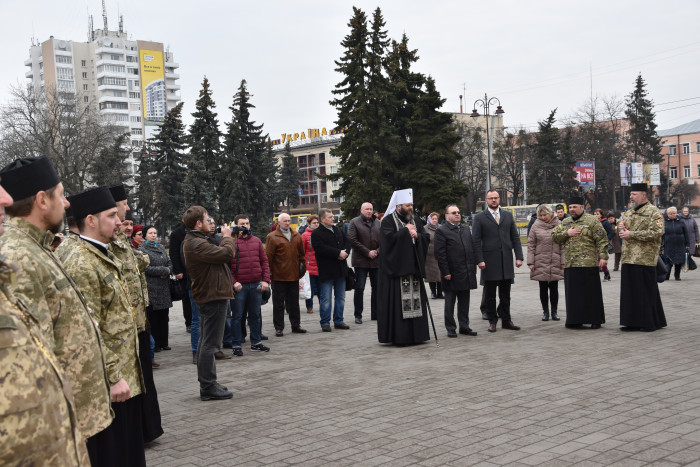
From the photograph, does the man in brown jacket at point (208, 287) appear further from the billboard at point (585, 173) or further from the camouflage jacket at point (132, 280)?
the billboard at point (585, 173)

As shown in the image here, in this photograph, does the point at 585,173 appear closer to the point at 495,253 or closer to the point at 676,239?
the point at 676,239

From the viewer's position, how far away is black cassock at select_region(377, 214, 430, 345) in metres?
10.4

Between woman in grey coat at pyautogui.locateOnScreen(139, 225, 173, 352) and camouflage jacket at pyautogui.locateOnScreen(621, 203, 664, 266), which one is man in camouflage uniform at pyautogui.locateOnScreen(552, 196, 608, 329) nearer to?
camouflage jacket at pyautogui.locateOnScreen(621, 203, 664, 266)

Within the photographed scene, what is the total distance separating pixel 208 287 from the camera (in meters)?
7.63

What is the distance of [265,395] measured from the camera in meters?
7.56

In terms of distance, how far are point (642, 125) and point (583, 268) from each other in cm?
7700

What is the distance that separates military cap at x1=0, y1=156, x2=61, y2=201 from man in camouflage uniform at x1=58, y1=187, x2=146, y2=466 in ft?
3.55

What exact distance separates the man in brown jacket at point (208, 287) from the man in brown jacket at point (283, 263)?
13.8ft

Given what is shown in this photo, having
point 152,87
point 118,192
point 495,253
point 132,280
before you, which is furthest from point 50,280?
point 152,87

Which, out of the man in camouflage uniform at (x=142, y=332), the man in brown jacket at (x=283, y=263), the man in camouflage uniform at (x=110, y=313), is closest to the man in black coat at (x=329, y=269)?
the man in brown jacket at (x=283, y=263)

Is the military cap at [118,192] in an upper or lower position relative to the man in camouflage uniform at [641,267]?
upper

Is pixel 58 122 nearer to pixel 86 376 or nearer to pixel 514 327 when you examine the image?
pixel 514 327

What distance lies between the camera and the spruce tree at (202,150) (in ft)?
184

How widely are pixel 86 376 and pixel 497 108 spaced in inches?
1534
